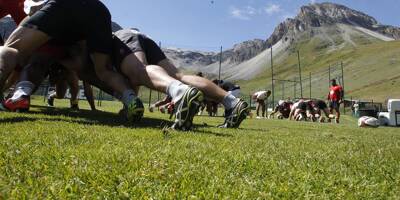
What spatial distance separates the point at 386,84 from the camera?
121250 mm

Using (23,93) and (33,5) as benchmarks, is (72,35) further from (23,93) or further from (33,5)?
(23,93)

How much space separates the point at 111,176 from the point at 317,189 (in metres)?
1.05

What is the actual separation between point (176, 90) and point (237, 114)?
1507 mm

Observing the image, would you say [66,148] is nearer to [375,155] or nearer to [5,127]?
[5,127]

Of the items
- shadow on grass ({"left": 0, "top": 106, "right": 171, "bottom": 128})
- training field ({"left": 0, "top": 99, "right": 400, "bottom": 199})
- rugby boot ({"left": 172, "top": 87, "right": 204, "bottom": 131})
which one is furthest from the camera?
shadow on grass ({"left": 0, "top": 106, "right": 171, "bottom": 128})

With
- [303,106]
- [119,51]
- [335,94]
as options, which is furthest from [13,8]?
[303,106]

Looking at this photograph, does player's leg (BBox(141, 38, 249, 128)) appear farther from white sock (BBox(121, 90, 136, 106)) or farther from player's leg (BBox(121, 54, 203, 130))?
white sock (BBox(121, 90, 136, 106))

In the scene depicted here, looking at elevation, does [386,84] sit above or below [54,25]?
above

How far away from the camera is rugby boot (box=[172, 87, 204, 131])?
15.5 ft

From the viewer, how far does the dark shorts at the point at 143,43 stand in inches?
239

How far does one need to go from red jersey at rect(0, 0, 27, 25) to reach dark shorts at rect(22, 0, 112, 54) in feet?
4.54

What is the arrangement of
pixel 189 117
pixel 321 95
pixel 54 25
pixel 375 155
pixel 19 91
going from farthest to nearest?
pixel 321 95
pixel 19 91
pixel 54 25
pixel 189 117
pixel 375 155

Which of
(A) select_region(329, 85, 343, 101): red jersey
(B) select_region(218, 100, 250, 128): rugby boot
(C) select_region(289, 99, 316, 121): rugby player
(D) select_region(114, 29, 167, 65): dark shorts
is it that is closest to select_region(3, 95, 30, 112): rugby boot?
(D) select_region(114, 29, 167, 65): dark shorts

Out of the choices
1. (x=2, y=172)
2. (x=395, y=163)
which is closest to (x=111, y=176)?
(x=2, y=172)
